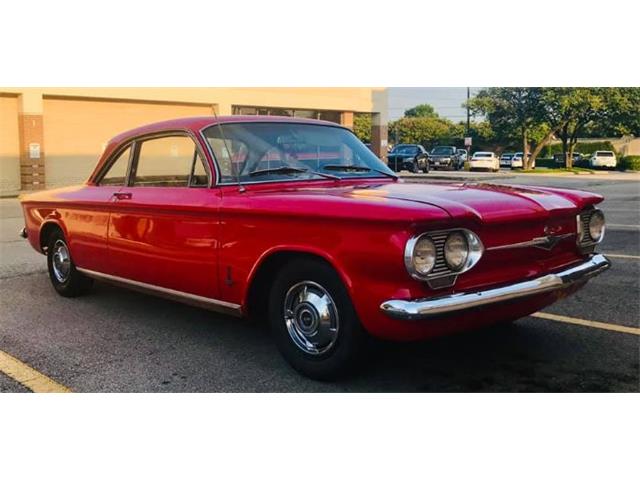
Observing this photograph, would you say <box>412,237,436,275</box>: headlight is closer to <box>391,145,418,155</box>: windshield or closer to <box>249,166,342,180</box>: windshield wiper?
<box>249,166,342,180</box>: windshield wiper

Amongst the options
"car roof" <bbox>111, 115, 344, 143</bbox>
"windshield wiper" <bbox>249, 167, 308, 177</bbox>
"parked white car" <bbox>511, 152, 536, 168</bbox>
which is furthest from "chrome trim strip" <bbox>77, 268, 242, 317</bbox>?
"parked white car" <bbox>511, 152, 536, 168</bbox>

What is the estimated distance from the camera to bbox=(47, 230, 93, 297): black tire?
5.80m

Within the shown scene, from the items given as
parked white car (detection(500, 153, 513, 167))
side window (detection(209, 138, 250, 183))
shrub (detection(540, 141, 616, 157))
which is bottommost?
side window (detection(209, 138, 250, 183))

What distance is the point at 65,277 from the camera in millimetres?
5922

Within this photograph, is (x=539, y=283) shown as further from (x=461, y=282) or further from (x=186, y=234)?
(x=186, y=234)

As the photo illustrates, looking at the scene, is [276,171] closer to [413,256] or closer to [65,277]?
[413,256]

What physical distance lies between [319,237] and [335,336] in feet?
1.77

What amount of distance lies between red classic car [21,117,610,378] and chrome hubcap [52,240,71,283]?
51 cm

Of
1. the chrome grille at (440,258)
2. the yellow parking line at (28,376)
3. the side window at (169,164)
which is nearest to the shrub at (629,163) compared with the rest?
the side window at (169,164)

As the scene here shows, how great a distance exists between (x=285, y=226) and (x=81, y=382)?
1455 millimetres

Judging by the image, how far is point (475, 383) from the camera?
3793mm

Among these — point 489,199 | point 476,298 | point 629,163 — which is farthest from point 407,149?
point 476,298

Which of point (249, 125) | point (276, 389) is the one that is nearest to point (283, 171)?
point (249, 125)

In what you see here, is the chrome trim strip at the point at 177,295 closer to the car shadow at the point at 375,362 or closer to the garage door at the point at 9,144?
the car shadow at the point at 375,362
